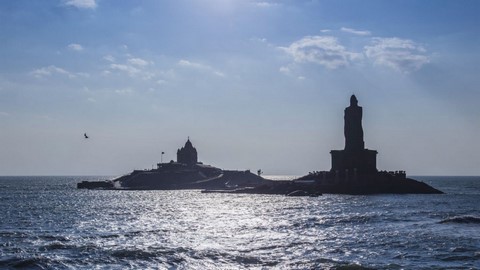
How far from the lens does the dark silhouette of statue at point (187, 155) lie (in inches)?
7746

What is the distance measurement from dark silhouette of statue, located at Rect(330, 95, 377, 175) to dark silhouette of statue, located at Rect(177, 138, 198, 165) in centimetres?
7350

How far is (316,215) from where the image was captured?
64.3m

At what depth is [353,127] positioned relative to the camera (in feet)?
435

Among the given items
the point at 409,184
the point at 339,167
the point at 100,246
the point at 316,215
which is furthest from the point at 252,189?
the point at 100,246

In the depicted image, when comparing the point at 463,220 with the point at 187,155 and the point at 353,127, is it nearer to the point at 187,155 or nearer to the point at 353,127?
the point at 353,127

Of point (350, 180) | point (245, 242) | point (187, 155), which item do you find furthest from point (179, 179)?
point (245, 242)

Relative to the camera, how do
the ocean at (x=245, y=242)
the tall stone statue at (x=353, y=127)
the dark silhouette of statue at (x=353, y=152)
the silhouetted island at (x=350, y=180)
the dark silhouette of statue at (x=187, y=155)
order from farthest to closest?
the dark silhouette of statue at (x=187, y=155) < the tall stone statue at (x=353, y=127) < the dark silhouette of statue at (x=353, y=152) < the silhouetted island at (x=350, y=180) < the ocean at (x=245, y=242)

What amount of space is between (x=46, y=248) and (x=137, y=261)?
8.29m

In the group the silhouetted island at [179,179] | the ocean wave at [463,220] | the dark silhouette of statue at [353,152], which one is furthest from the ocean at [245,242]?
the silhouetted island at [179,179]

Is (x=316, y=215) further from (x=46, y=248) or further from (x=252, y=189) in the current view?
(x=252, y=189)

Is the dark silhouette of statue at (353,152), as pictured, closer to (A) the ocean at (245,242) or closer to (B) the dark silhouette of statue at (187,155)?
(A) the ocean at (245,242)

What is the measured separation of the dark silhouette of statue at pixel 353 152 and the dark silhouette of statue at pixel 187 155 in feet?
241

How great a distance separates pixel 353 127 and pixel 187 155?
77.7 metres

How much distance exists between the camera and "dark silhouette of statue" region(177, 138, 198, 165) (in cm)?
19675
